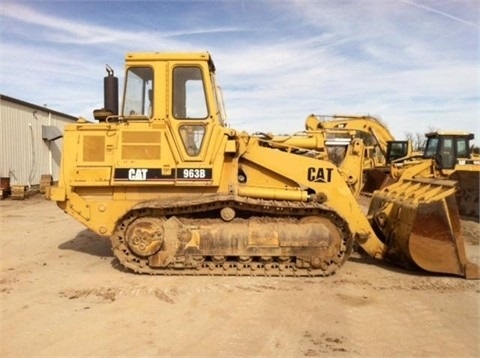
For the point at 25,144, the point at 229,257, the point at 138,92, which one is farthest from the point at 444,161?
the point at 25,144

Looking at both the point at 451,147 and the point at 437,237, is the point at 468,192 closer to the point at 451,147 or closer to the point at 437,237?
the point at 451,147

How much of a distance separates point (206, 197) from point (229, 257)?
951 millimetres

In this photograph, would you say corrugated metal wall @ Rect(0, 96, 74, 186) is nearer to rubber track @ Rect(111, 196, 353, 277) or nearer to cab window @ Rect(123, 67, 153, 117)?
cab window @ Rect(123, 67, 153, 117)

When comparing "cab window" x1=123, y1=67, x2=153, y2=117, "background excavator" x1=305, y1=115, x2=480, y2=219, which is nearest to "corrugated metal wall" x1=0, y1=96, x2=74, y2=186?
"background excavator" x1=305, y1=115, x2=480, y2=219

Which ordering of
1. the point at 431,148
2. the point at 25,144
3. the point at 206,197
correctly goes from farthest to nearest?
the point at 25,144 → the point at 431,148 → the point at 206,197

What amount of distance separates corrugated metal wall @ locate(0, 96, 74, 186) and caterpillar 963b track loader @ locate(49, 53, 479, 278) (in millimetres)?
14512

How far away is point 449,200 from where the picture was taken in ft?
22.2

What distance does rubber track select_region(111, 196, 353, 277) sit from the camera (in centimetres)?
673

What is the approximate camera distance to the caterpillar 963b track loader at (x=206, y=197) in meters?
6.76

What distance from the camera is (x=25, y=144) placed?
21.5 metres

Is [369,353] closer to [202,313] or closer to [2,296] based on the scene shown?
[202,313]

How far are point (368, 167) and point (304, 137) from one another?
11714 millimetres

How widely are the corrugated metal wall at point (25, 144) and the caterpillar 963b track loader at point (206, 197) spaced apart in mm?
14512

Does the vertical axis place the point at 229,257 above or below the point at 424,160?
below
